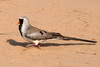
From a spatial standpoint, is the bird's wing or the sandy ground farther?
the bird's wing

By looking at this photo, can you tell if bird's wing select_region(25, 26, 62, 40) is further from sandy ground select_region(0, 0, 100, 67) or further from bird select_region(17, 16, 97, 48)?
sandy ground select_region(0, 0, 100, 67)

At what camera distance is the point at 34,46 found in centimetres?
954

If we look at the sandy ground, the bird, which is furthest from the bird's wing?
the sandy ground

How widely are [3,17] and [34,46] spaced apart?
2873 millimetres

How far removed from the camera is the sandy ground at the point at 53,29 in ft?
27.5

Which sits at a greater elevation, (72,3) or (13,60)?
(72,3)

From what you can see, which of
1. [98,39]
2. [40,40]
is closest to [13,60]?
[40,40]

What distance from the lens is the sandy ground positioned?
330 inches

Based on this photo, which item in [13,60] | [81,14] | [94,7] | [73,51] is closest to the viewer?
[13,60]

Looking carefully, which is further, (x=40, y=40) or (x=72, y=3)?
(x=72, y=3)

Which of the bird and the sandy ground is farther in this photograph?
the bird

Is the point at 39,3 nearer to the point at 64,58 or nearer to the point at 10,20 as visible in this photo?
the point at 10,20

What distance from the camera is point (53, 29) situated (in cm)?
1112

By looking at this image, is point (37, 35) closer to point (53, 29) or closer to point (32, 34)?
point (32, 34)
